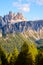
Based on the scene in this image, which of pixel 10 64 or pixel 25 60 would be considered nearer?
pixel 25 60

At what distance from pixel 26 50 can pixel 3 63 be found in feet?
27.4

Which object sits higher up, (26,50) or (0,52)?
(26,50)

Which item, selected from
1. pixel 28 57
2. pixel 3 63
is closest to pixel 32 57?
pixel 28 57

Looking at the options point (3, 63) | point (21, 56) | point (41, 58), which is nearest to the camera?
point (41, 58)

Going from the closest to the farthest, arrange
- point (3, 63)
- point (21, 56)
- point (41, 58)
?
point (41, 58) → point (21, 56) → point (3, 63)

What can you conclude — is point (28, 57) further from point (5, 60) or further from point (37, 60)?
point (5, 60)

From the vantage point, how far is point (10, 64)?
5294cm

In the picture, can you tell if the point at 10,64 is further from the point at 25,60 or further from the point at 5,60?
the point at 25,60

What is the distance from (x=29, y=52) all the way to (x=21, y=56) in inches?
65.5

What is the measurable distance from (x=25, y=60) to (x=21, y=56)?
108 cm

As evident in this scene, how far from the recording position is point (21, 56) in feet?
150

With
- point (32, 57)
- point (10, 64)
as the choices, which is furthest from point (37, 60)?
point (10, 64)

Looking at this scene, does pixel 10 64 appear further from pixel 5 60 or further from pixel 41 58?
pixel 41 58

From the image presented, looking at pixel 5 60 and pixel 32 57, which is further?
pixel 5 60
